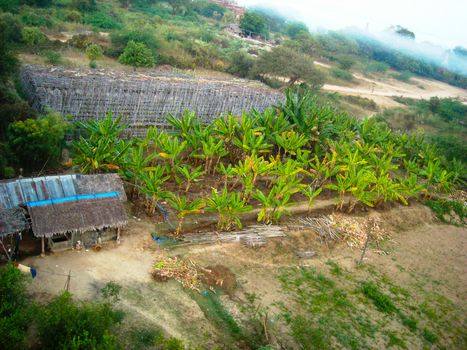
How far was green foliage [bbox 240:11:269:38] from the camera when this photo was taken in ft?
185

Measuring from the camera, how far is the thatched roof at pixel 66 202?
1071 centimetres

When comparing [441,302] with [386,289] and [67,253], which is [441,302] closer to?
[386,289]

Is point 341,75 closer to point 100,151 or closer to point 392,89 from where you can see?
point 392,89

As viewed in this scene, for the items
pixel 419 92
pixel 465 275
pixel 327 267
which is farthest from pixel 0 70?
pixel 419 92

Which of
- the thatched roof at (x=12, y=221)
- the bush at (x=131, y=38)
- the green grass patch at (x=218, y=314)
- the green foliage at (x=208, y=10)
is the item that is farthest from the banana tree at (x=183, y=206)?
the green foliage at (x=208, y=10)

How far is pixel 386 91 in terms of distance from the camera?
159 ft

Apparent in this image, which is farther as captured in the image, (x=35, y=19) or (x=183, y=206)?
(x=35, y=19)

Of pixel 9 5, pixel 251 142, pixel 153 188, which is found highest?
pixel 9 5

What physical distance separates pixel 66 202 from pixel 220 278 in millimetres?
4622

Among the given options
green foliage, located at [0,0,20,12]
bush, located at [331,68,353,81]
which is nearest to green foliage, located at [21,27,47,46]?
green foliage, located at [0,0,20,12]

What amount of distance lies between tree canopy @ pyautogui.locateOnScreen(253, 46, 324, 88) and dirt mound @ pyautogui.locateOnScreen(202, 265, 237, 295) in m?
23.9

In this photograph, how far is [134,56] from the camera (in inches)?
1126

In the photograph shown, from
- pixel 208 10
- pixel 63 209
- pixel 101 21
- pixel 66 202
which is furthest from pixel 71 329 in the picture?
pixel 208 10

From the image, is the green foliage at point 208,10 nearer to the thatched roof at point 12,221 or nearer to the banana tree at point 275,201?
the banana tree at point 275,201
